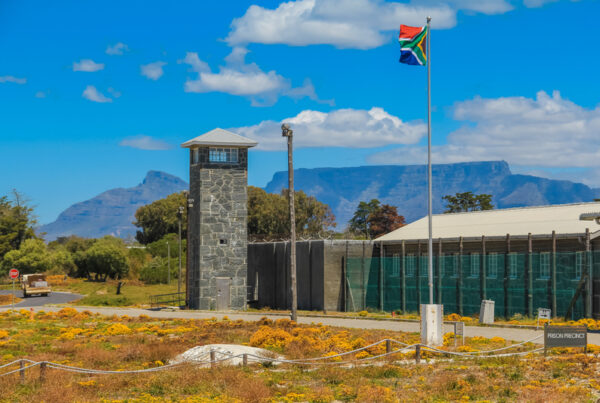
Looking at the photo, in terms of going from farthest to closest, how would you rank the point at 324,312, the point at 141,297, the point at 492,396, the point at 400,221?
the point at 400,221 → the point at 141,297 → the point at 324,312 → the point at 492,396

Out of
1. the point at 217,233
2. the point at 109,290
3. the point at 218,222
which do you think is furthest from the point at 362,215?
the point at 217,233

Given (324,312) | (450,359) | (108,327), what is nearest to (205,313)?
(324,312)

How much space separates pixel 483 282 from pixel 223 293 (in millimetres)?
19136

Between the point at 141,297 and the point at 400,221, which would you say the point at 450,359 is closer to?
the point at 141,297

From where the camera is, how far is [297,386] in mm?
20141

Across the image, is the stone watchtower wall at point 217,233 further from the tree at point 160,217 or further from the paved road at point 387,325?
the tree at point 160,217

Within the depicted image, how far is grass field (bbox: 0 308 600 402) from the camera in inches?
731

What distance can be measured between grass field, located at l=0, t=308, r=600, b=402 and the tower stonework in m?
21.2

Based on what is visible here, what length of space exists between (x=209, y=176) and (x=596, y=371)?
35.3 meters

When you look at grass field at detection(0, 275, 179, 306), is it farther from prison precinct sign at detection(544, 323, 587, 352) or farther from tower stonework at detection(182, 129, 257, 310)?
prison precinct sign at detection(544, 323, 587, 352)

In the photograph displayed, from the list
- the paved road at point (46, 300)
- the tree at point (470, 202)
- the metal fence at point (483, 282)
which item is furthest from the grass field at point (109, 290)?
the tree at point (470, 202)

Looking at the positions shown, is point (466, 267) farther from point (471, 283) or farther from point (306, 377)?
point (306, 377)

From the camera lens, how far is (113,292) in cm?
7962

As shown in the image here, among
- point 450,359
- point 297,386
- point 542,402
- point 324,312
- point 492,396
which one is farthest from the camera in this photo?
point 324,312
